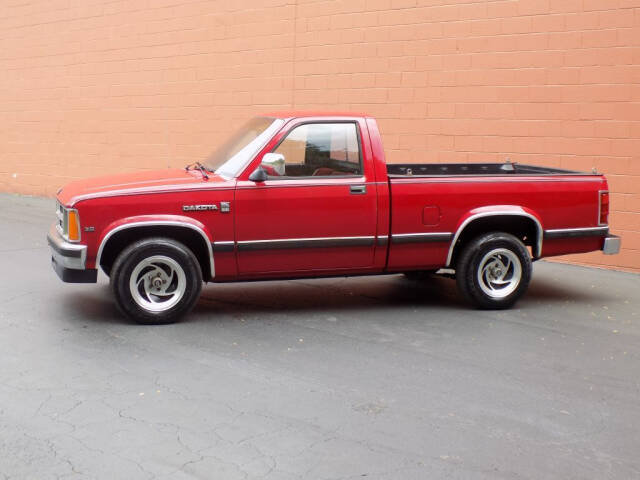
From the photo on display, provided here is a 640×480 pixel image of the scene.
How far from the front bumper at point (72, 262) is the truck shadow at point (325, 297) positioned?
1.44 feet

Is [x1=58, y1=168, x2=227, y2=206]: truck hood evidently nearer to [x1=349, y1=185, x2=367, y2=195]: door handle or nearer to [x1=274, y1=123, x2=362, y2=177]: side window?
[x1=274, y1=123, x2=362, y2=177]: side window

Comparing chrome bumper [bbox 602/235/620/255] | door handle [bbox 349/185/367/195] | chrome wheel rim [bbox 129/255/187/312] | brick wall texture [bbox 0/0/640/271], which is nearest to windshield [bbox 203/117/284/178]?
door handle [bbox 349/185/367/195]

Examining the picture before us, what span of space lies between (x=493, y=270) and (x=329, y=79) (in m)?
5.33

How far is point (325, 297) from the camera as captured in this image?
8617mm

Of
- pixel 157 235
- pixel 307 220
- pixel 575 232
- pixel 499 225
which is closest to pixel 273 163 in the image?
pixel 307 220

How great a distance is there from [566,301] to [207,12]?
8260 mm

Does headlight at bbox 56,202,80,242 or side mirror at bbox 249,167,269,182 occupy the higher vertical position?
side mirror at bbox 249,167,269,182

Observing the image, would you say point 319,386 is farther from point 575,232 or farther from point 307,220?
point 575,232

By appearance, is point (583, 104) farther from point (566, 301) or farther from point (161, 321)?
point (161, 321)

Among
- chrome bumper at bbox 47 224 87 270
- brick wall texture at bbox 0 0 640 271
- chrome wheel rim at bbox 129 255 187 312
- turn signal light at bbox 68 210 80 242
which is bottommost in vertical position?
chrome wheel rim at bbox 129 255 187 312

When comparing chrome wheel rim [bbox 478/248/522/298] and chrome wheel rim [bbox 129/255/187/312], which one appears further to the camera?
chrome wheel rim [bbox 478/248/522/298]

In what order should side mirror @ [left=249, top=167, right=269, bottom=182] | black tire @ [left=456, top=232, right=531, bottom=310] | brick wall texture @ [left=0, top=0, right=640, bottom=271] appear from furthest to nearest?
brick wall texture @ [left=0, top=0, right=640, bottom=271], black tire @ [left=456, top=232, right=531, bottom=310], side mirror @ [left=249, top=167, right=269, bottom=182]

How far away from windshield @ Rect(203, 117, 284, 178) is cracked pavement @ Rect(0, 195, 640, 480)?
1319 mm

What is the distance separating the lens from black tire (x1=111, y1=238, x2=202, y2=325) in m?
7.15
